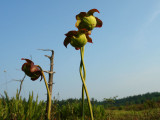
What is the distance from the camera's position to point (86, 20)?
4.17 feet

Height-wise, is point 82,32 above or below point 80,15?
below

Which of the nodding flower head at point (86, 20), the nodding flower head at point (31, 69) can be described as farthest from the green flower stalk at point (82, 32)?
the nodding flower head at point (31, 69)

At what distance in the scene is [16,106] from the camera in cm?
288

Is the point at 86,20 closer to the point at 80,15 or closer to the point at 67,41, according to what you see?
the point at 80,15

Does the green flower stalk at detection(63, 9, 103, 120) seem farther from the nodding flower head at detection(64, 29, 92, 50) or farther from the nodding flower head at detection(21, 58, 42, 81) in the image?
the nodding flower head at detection(21, 58, 42, 81)

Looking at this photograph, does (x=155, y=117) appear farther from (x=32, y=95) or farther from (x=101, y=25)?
(x=101, y=25)

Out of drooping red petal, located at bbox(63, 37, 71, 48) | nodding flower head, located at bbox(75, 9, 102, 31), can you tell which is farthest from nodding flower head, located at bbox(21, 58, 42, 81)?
nodding flower head, located at bbox(75, 9, 102, 31)

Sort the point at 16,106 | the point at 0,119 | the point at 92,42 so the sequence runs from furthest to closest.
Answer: the point at 16,106
the point at 0,119
the point at 92,42

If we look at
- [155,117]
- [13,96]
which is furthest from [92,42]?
[155,117]

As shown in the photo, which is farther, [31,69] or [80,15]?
[80,15]

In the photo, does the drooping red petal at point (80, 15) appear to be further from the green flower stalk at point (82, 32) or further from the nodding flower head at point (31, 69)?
the nodding flower head at point (31, 69)

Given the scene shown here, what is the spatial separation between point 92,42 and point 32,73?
54 centimetres

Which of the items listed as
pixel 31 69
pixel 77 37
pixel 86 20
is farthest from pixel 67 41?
pixel 31 69

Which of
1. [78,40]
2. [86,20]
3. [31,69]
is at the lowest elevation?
[31,69]
